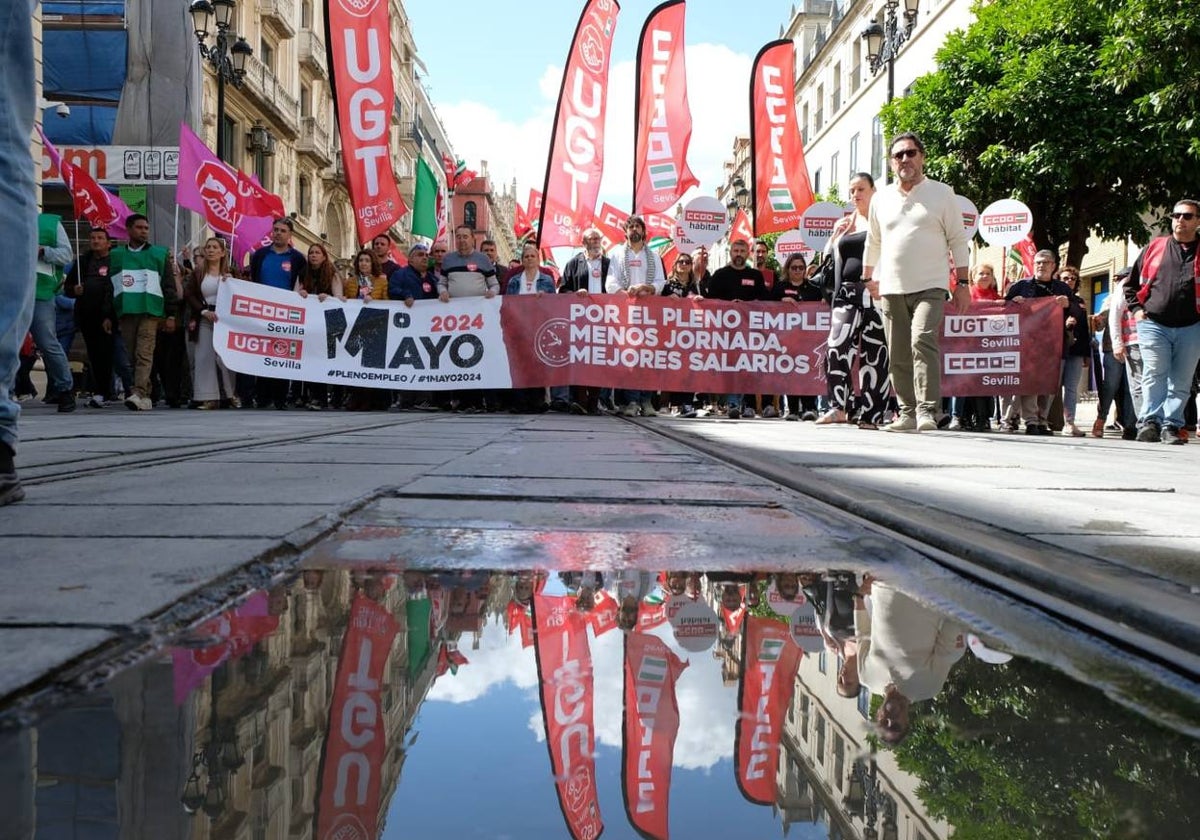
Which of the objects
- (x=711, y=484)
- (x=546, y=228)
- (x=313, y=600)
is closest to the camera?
(x=313, y=600)

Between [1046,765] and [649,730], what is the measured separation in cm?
35

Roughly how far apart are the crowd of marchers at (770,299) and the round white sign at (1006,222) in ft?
11.8

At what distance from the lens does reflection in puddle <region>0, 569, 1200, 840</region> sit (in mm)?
767

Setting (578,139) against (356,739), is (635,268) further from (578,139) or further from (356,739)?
(356,739)

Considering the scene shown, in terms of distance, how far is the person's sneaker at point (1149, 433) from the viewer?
791 centimetres

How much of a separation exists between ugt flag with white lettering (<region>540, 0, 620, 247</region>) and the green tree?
24.8 feet

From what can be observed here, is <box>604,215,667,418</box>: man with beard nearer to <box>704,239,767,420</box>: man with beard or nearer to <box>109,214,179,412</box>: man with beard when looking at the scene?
<box>704,239,767,420</box>: man with beard

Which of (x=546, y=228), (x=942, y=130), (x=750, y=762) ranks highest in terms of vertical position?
(x=942, y=130)

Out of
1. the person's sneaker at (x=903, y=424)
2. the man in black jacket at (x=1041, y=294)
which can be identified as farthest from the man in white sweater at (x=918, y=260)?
the man in black jacket at (x=1041, y=294)

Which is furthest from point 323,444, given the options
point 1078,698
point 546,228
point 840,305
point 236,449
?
point 546,228

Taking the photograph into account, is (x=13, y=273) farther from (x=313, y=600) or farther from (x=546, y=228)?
(x=546, y=228)

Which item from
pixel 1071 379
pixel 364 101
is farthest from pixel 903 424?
pixel 364 101

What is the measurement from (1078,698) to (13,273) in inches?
99.9

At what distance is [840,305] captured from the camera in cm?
817
